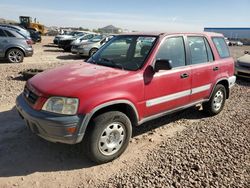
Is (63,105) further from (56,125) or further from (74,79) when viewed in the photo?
(74,79)

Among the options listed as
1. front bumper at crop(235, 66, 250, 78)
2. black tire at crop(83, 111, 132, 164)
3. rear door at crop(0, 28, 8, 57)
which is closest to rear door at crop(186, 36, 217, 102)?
black tire at crop(83, 111, 132, 164)

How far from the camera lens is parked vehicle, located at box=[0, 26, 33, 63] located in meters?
11.3

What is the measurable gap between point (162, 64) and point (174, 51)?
0.70 m

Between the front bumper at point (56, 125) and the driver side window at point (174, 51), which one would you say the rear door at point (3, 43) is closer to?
the front bumper at point (56, 125)

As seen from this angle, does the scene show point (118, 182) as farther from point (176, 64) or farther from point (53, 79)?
point (176, 64)

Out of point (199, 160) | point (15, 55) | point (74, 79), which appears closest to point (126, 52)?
point (74, 79)

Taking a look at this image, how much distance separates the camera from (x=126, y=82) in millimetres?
3570

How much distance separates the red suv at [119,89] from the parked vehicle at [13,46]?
8.16 m

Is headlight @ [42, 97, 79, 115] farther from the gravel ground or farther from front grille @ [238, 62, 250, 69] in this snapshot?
front grille @ [238, 62, 250, 69]

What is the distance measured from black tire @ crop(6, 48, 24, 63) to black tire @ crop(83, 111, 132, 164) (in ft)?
31.6

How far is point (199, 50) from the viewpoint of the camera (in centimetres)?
491

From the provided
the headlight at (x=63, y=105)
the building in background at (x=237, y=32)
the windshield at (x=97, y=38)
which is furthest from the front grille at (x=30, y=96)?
the building in background at (x=237, y=32)

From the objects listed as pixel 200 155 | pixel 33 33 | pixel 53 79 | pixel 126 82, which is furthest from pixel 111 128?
pixel 33 33

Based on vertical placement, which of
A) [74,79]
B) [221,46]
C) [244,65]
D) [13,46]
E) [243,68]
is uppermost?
[221,46]
